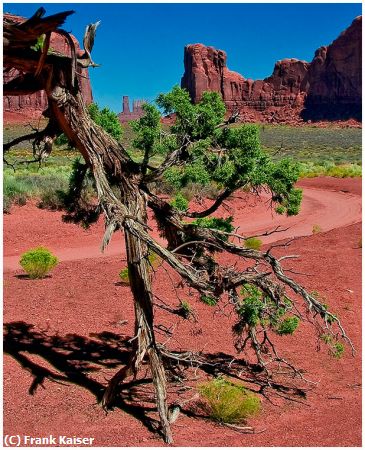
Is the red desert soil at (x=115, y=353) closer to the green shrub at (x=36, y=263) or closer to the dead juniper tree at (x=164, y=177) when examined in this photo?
the green shrub at (x=36, y=263)

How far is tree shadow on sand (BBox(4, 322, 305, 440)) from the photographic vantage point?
7.13m

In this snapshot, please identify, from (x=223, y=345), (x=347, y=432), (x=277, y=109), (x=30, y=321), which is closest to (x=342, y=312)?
(x=223, y=345)

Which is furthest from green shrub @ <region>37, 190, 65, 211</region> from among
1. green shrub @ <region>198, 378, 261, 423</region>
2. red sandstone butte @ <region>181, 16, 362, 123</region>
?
red sandstone butte @ <region>181, 16, 362, 123</region>

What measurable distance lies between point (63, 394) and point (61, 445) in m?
1.26

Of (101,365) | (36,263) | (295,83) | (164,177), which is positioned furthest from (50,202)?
(295,83)

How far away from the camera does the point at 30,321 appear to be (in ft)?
30.8

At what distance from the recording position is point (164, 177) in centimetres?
707

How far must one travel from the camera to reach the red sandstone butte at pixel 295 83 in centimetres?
Answer: 14438

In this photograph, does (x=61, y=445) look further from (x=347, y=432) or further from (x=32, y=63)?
(x=32, y=63)

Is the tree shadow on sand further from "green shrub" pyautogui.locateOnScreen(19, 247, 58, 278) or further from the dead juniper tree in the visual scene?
"green shrub" pyautogui.locateOnScreen(19, 247, 58, 278)

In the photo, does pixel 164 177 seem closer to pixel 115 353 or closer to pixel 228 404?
pixel 228 404

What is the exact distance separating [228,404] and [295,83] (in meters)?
157

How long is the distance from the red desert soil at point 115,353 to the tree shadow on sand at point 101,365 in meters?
0.03

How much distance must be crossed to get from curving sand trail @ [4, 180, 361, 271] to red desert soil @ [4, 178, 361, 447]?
2.06ft
